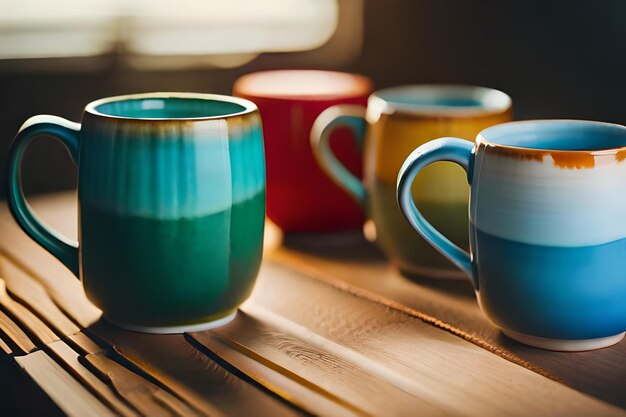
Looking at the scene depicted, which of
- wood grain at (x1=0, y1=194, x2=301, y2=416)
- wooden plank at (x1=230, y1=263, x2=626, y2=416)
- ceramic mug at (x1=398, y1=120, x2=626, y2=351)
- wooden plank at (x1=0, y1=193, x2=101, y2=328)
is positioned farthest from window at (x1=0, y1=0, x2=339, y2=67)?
ceramic mug at (x1=398, y1=120, x2=626, y2=351)

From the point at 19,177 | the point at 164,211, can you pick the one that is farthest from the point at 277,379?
the point at 19,177

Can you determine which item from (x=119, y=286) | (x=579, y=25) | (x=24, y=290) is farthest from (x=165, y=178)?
(x=579, y=25)

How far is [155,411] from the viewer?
0.45 meters

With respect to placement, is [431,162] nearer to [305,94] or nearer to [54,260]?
[305,94]

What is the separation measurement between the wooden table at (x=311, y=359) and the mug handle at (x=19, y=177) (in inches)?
2.0

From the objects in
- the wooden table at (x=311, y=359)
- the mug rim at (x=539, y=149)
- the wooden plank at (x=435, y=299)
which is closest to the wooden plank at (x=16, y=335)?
the wooden table at (x=311, y=359)

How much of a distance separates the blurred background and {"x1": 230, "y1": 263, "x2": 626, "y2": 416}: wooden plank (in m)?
0.30

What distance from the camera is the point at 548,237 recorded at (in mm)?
478

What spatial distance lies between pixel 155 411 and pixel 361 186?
0.31 metres

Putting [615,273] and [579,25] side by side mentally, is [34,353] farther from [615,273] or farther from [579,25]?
[579,25]

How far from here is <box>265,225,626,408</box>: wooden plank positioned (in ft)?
1.59

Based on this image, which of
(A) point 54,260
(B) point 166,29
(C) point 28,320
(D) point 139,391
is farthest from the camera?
(B) point 166,29

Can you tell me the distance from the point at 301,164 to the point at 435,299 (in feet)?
0.61

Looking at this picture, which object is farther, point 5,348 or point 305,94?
point 305,94
